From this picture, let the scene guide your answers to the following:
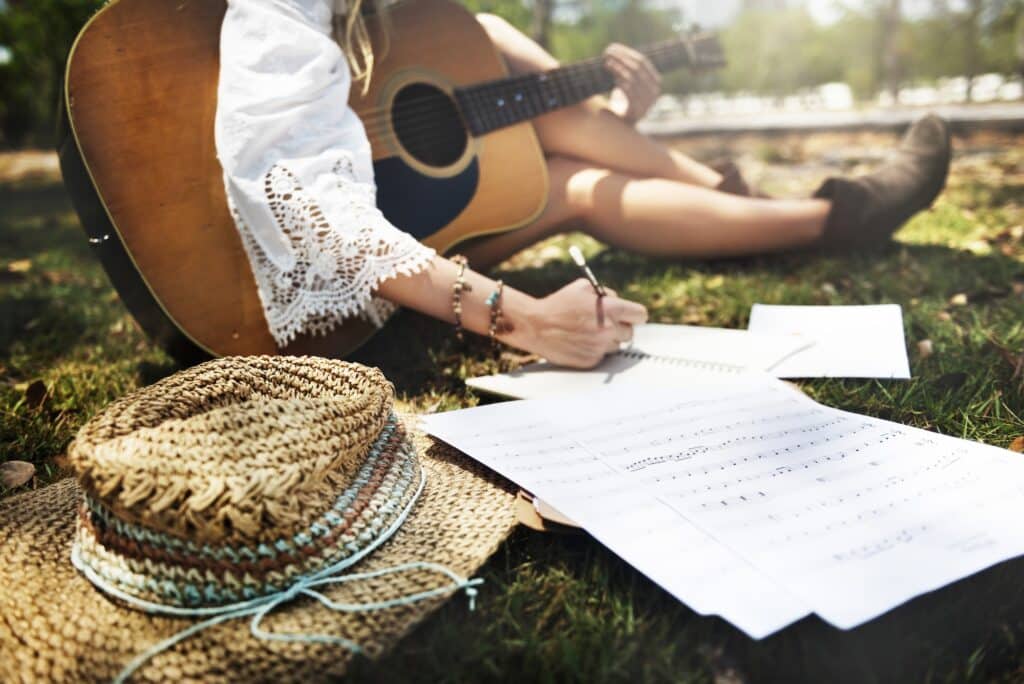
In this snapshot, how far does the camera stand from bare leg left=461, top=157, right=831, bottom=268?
2143mm

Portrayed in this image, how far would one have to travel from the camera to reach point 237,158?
144 centimetres

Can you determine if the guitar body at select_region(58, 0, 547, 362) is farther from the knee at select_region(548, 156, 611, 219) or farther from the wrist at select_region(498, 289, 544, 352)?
the knee at select_region(548, 156, 611, 219)

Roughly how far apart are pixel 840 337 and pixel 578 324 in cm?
59

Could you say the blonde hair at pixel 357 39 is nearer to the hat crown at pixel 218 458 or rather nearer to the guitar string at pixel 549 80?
the guitar string at pixel 549 80

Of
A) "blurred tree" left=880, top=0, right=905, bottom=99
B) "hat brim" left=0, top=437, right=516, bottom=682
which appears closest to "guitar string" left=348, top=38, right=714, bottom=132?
"hat brim" left=0, top=437, right=516, bottom=682

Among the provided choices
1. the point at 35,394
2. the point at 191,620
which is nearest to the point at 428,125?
the point at 35,394

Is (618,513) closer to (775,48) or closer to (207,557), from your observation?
(207,557)

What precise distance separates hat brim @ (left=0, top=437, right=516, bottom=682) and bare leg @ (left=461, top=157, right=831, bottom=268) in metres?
1.25

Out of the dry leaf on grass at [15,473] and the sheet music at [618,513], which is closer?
the sheet music at [618,513]

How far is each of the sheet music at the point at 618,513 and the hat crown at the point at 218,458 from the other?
8.4 inches

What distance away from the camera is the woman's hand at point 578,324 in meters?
1.49

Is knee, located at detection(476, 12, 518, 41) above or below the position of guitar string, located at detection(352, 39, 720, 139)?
above

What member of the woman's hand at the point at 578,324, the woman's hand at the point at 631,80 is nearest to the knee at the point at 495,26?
the woman's hand at the point at 631,80

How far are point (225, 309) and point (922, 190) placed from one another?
6.56ft
